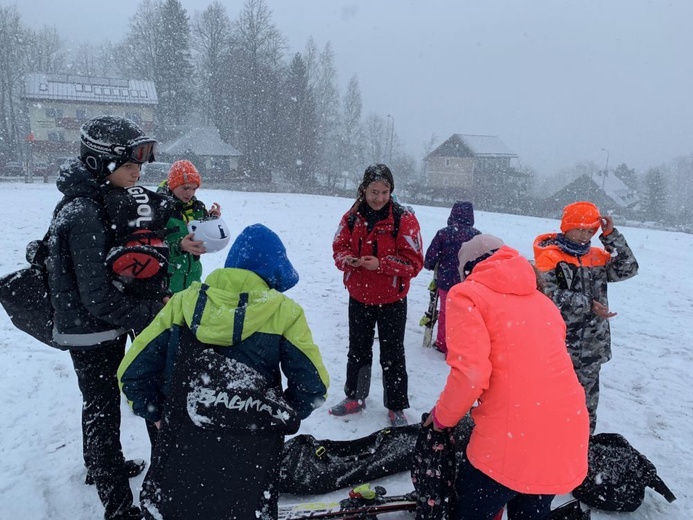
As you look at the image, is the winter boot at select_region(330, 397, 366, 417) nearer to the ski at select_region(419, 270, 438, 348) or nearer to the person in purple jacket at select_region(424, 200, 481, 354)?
the person in purple jacket at select_region(424, 200, 481, 354)

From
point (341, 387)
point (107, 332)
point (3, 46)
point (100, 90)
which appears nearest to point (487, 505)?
point (107, 332)

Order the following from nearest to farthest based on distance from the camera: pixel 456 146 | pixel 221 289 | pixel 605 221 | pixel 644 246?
1. pixel 221 289
2. pixel 605 221
3. pixel 644 246
4. pixel 456 146

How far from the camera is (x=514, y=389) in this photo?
2.02 meters

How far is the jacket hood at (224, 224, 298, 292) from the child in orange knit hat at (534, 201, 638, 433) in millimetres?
2236

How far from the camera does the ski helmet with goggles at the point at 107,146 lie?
7.90 ft

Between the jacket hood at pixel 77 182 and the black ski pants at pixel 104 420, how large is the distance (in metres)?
0.85

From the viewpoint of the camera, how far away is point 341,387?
462cm

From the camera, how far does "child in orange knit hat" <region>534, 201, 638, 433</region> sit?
132 inches

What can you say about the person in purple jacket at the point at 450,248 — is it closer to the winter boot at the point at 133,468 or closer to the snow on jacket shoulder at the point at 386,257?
the snow on jacket shoulder at the point at 386,257

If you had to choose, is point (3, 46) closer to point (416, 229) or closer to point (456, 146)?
point (456, 146)

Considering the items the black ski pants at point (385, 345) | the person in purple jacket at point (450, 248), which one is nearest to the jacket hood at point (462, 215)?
the person in purple jacket at point (450, 248)

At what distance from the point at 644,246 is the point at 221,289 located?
15807 mm

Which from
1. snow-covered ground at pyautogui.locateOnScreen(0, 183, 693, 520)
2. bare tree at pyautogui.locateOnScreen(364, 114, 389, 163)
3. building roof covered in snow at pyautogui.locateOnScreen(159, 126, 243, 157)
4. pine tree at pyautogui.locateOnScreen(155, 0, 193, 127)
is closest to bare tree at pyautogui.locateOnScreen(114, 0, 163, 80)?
pine tree at pyautogui.locateOnScreen(155, 0, 193, 127)

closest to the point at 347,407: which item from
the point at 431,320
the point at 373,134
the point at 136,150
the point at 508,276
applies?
the point at 431,320
